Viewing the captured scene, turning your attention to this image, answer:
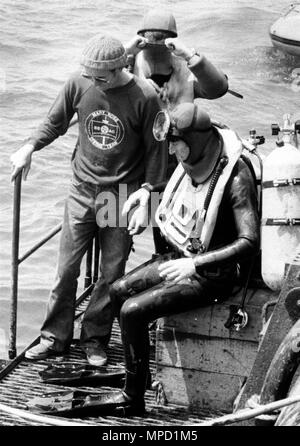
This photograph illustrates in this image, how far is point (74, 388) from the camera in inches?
251

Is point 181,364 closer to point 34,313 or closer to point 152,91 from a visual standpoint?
point 152,91

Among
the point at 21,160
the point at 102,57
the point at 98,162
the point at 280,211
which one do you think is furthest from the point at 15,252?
the point at 280,211

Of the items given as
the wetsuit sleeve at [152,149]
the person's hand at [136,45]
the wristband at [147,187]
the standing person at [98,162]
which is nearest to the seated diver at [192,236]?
the wristband at [147,187]

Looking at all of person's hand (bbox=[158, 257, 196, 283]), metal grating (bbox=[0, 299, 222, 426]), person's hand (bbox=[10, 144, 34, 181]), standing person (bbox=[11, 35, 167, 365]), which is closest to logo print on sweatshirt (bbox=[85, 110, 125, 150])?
standing person (bbox=[11, 35, 167, 365])

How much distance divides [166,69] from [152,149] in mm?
675

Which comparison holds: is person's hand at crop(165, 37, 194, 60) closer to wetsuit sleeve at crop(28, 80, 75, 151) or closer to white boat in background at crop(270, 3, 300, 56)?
wetsuit sleeve at crop(28, 80, 75, 151)

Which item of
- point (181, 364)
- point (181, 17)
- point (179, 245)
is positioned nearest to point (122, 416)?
point (181, 364)

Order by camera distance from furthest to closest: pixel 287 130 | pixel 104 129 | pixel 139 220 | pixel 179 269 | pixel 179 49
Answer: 1. pixel 104 129
2. pixel 179 49
3. pixel 139 220
4. pixel 287 130
5. pixel 179 269

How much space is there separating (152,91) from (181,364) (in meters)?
1.71

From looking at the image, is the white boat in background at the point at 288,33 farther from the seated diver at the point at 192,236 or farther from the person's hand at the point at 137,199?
the seated diver at the point at 192,236

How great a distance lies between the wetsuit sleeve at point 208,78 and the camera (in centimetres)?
627

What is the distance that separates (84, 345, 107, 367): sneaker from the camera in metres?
6.69

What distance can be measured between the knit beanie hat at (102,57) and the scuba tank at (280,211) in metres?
1.18

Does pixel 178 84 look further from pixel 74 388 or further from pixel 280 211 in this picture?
pixel 74 388
